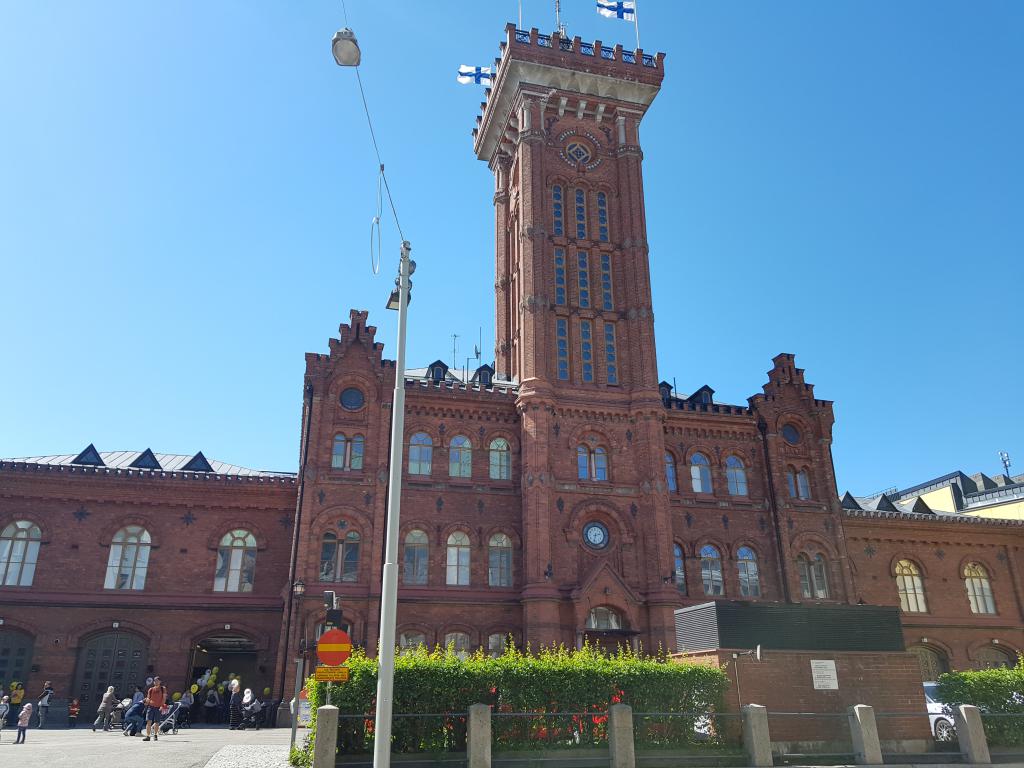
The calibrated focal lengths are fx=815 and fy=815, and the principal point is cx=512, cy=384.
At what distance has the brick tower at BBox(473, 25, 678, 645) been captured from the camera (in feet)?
120

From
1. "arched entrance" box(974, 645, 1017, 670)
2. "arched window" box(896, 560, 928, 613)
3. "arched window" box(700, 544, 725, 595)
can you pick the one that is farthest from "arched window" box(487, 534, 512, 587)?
"arched entrance" box(974, 645, 1017, 670)

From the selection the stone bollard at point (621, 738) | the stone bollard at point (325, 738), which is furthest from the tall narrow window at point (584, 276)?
the stone bollard at point (325, 738)

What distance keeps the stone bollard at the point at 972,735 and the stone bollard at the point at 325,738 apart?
1539 centimetres

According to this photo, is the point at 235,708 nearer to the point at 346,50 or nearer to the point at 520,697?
the point at 520,697

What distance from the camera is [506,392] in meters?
40.6

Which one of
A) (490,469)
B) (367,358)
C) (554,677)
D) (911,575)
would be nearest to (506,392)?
(490,469)

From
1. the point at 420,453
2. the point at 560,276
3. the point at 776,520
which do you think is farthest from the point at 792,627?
the point at 560,276

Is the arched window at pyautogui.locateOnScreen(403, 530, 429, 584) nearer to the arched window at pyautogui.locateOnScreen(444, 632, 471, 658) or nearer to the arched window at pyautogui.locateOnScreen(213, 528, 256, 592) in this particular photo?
the arched window at pyautogui.locateOnScreen(444, 632, 471, 658)

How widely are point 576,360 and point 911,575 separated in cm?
2227

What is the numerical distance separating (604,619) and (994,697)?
54.3 ft

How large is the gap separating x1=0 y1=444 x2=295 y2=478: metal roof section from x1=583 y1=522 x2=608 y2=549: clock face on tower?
14.6 m

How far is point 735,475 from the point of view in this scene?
4225 centimetres

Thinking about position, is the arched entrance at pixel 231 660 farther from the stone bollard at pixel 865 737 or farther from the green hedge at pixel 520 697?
the stone bollard at pixel 865 737

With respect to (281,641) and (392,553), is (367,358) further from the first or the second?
(392,553)
